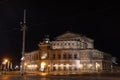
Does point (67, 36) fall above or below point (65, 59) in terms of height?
above

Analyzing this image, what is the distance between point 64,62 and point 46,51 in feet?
26.9

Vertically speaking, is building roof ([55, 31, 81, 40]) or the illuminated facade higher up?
building roof ([55, 31, 81, 40])

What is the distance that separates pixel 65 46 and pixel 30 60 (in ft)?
52.1

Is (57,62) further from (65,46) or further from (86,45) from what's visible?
(86,45)

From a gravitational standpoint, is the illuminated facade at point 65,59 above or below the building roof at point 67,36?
below

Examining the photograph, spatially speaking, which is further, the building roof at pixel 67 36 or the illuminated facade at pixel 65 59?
the building roof at pixel 67 36

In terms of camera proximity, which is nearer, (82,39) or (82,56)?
(82,56)

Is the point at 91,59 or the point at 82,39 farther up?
the point at 82,39

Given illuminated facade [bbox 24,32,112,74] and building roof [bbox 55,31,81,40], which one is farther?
building roof [bbox 55,31,81,40]

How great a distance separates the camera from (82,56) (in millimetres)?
120188

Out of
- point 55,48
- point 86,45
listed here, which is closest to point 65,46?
point 55,48

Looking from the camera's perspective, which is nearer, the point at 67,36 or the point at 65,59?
the point at 65,59

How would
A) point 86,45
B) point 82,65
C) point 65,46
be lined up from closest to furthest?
1. point 82,65
2. point 65,46
3. point 86,45

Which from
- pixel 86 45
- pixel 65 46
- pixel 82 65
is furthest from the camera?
pixel 86 45
